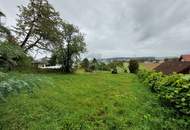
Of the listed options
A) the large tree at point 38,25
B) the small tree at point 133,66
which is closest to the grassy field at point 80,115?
the large tree at point 38,25

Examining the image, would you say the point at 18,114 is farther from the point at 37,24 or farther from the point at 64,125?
the point at 37,24

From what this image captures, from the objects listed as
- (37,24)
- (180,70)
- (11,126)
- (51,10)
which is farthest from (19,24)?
(11,126)

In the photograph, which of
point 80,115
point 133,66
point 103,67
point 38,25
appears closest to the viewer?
point 80,115

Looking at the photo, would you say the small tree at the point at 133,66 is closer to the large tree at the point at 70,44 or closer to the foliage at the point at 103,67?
the foliage at the point at 103,67

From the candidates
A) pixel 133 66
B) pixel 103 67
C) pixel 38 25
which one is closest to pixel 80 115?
pixel 38 25

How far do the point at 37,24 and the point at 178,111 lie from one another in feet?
60.6

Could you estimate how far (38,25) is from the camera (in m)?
21.0

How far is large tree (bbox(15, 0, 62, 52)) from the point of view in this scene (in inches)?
816

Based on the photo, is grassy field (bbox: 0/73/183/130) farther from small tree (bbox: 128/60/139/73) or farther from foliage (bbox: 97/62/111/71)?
foliage (bbox: 97/62/111/71)

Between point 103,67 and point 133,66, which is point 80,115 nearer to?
point 133,66

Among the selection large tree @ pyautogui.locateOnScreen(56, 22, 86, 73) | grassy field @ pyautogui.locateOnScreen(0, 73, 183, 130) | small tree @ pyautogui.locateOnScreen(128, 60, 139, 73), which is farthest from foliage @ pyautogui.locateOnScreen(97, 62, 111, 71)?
grassy field @ pyautogui.locateOnScreen(0, 73, 183, 130)

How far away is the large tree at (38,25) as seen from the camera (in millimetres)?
20734

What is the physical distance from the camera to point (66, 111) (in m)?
6.25

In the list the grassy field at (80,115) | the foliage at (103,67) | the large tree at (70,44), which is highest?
the large tree at (70,44)
